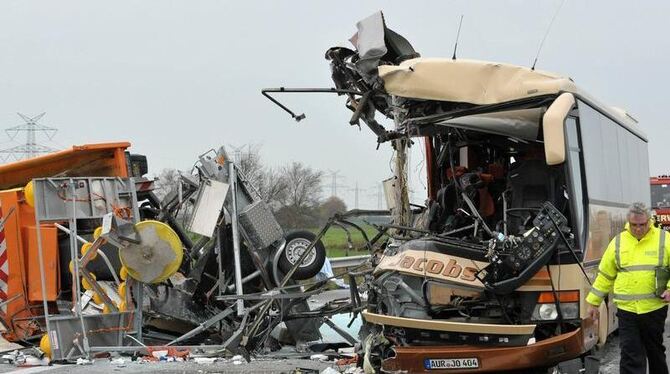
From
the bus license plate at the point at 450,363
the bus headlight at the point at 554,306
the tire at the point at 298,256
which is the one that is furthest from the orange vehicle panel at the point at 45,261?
the bus headlight at the point at 554,306

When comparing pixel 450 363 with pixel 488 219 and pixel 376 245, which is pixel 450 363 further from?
pixel 376 245

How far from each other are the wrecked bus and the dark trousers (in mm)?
342

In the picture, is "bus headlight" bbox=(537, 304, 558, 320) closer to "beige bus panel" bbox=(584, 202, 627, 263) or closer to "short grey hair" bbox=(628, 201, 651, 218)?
"beige bus panel" bbox=(584, 202, 627, 263)

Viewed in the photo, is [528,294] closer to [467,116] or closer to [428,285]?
[428,285]

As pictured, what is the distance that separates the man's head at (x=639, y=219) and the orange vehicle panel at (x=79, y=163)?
629cm

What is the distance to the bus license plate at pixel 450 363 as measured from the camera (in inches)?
246

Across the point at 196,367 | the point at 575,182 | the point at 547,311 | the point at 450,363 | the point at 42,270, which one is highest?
the point at 575,182

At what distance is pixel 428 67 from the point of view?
22.7ft

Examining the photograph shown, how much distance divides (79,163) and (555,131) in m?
6.32

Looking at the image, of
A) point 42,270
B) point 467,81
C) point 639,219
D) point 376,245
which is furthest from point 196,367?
point 639,219

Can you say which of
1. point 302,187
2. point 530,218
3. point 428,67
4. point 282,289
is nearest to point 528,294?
point 530,218

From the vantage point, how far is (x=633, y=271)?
5.98 meters

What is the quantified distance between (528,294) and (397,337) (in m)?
1.19

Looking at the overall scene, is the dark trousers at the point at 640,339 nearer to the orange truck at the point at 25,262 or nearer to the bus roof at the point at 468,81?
the bus roof at the point at 468,81
